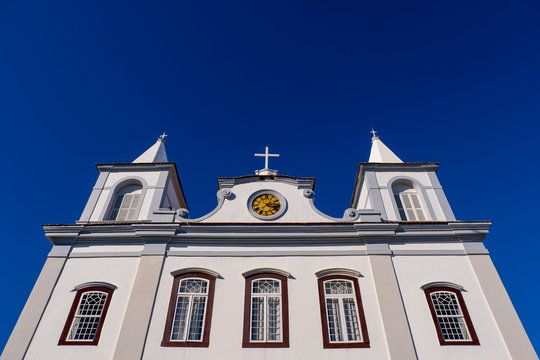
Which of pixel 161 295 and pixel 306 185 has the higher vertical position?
pixel 306 185

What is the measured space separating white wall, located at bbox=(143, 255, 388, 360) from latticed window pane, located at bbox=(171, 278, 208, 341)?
0.39 meters

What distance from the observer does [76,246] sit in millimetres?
14898

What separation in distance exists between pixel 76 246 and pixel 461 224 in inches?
599

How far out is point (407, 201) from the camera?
17391 mm

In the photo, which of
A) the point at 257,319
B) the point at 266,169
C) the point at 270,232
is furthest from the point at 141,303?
the point at 266,169

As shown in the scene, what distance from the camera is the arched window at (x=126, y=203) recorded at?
16.7 metres

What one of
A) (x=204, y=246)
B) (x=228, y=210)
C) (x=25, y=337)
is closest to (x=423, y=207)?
(x=228, y=210)

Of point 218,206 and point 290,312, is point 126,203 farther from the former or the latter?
point 290,312

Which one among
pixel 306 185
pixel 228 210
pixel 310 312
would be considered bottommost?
pixel 310 312

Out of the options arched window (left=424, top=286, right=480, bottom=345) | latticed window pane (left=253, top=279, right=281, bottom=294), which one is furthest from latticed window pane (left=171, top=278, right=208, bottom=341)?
arched window (left=424, top=286, right=480, bottom=345)

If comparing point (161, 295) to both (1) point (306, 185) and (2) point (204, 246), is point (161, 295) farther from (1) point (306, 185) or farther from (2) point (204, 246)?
(1) point (306, 185)

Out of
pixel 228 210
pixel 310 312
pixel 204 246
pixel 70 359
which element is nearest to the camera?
pixel 70 359

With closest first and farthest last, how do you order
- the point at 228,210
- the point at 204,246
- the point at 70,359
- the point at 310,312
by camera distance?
the point at 70,359 < the point at 310,312 < the point at 204,246 < the point at 228,210

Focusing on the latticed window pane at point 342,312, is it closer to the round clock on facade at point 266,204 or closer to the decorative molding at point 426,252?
the decorative molding at point 426,252
